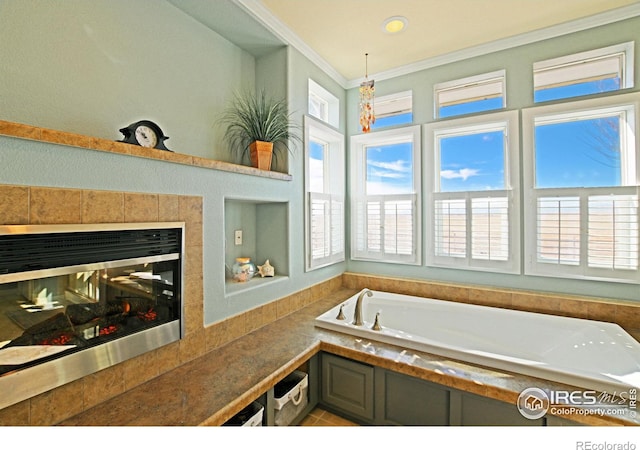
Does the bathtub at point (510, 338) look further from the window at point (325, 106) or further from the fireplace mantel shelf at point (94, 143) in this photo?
the window at point (325, 106)

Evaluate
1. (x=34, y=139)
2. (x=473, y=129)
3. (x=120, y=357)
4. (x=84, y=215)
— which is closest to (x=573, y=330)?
(x=473, y=129)

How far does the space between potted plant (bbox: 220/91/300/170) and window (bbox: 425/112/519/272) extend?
1.50 m

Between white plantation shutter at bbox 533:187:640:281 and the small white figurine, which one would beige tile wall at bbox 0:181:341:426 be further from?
white plantation shutter at bbox 533:187:640:281

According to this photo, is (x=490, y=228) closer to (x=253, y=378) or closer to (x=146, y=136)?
(x=253, y=378)

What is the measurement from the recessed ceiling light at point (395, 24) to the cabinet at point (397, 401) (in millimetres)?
2577

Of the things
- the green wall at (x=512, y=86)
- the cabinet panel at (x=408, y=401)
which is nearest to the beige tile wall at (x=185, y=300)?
the green wall at (x=512, y=86)

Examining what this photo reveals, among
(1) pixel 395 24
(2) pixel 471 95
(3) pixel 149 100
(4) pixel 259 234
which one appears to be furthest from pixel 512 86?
(3) pixel 149 100

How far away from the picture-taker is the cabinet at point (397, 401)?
5.23 feet

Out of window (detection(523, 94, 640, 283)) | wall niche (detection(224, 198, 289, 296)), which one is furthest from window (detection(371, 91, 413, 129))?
wall niche (detection(224, 198, 289, 296))

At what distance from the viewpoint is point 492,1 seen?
6.88 feet

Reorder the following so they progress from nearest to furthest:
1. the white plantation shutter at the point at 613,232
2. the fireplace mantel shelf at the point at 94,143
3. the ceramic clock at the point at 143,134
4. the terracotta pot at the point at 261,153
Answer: the fireplace mantel shelf at the point at 94,143 → the ceramic clock at the point at 143,134 → the white plantation shutter at the point at 613,232 → the terracotta pot at the point at 261,153

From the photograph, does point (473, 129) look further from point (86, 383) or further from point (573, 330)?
point (86, 383)

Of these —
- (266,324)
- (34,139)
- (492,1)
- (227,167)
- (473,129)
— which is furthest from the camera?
(473,129)

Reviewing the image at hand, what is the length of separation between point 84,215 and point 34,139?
0.34m
